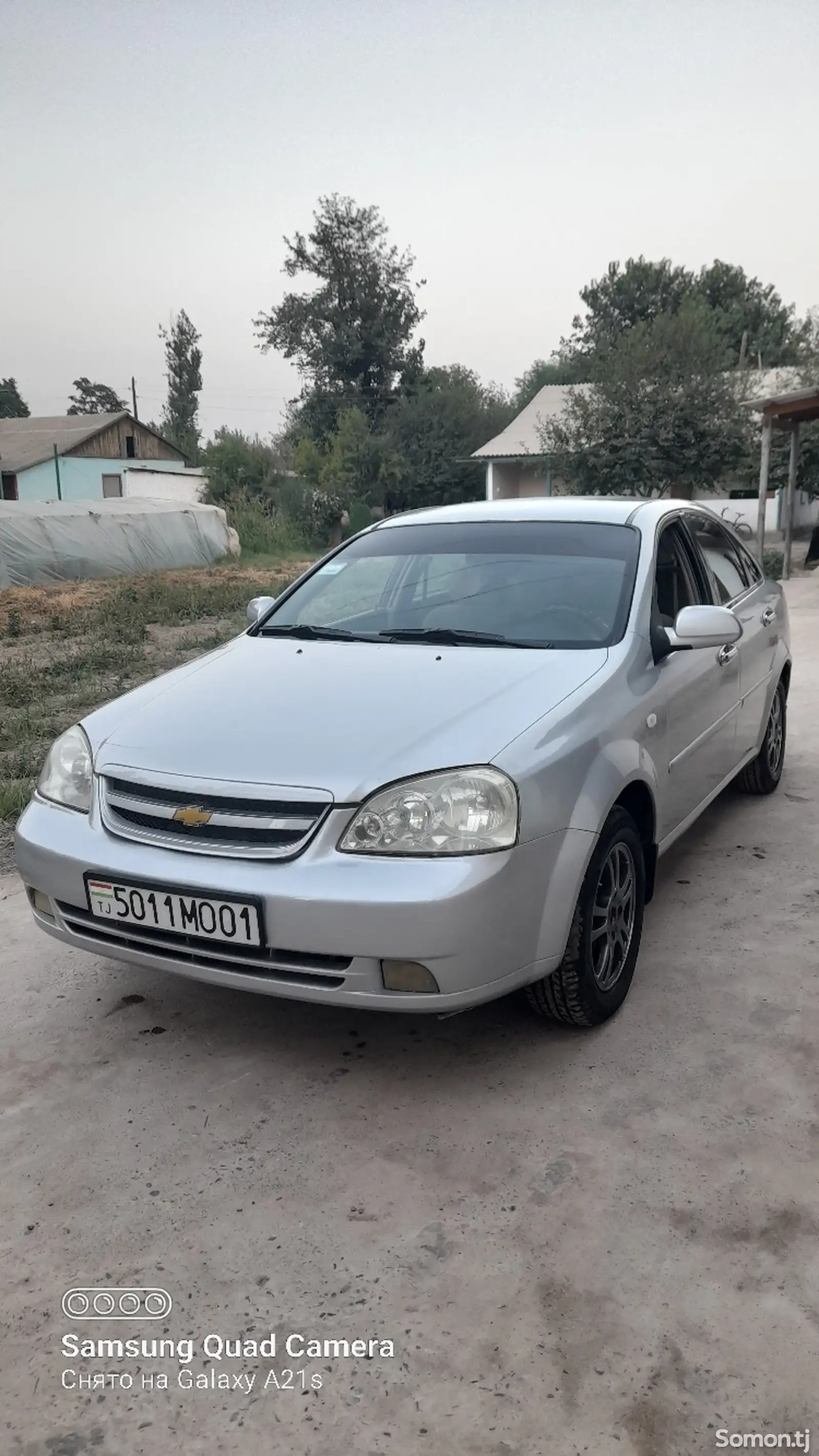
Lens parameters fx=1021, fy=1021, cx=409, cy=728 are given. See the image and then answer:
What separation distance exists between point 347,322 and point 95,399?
45552 mm

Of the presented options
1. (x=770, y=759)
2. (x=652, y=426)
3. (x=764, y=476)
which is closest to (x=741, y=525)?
(x=652, y=426)

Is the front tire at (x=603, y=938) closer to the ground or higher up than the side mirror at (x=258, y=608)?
closer to the ground

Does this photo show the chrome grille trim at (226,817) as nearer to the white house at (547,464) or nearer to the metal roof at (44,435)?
the white house at (547,464)

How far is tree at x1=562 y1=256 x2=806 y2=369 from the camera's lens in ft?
159

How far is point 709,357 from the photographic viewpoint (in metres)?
26.9

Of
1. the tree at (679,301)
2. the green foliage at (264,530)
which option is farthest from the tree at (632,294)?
the green foliage at (264,530)

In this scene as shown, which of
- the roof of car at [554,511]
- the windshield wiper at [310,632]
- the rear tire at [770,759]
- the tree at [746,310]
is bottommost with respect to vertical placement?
the rear tire at [770,759]

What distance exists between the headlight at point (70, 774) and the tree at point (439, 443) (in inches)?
1491

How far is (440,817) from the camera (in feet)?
8.05

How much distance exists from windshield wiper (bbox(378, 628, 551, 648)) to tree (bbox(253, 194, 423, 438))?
4512cm

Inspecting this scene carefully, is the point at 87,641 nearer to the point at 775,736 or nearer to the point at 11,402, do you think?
the point at 775,736

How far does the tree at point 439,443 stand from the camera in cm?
4084

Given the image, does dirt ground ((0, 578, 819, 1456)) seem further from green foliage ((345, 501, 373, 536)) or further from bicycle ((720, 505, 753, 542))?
green foliage ((345, 501, 373, 536))

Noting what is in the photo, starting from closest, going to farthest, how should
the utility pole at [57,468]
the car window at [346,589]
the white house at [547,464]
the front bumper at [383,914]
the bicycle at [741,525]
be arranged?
1. the front bumper at [383,914]
2. the car window at [346,589]
3. the bicycle at [741,525]
4. the white house at [547,464]
5. the utility pole at [57,468]
